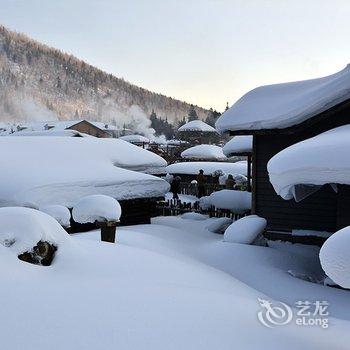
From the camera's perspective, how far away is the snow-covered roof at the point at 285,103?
976 centimetres

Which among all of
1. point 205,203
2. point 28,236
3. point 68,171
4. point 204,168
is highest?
point 204,168

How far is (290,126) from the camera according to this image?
10.5 meters

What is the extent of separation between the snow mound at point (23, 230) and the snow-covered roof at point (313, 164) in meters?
4.13

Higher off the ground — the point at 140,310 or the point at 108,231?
the point at 108,231

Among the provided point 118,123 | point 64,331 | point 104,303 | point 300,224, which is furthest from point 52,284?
point 118,123

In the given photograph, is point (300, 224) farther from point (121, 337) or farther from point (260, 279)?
point (121, 337)

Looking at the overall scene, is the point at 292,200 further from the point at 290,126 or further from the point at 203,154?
the point at 203,154

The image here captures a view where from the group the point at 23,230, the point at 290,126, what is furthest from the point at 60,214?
the point at 290,126

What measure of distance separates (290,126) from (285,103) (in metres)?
1.00

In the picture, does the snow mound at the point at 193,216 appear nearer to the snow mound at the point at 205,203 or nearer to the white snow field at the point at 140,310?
the snow mound at the point at 205,203

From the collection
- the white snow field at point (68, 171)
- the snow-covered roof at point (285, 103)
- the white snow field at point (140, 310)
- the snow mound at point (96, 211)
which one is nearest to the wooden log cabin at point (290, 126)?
the snow-covered roof at point (285, 103)

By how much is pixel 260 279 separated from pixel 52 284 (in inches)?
199

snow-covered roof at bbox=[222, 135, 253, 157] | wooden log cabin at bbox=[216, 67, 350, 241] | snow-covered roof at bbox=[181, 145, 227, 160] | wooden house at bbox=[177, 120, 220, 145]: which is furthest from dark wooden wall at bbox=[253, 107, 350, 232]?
wooden house at bbox=[177, 120, 220, 145]

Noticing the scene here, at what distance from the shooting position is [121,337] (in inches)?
126
